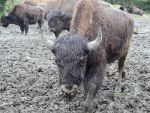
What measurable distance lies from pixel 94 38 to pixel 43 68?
3971 mm

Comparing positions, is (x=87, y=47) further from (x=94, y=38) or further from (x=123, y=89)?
(x=123, y=89)

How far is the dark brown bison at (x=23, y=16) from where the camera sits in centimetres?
2514

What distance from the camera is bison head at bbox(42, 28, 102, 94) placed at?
6551 millimetres

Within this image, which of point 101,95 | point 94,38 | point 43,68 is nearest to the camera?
point 94,38

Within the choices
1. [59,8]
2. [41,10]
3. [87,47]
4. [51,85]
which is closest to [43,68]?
[51,85]

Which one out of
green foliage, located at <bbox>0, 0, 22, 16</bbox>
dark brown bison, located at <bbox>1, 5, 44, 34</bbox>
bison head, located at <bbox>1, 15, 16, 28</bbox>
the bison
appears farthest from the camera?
bison head, located at <bbox>1, 15, 16, 28</bbox>

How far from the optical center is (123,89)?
9320mm

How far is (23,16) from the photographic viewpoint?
2520 cm

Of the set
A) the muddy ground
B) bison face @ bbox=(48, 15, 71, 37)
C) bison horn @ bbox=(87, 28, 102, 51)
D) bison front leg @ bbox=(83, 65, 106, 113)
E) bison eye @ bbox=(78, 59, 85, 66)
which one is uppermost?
bison horn @ bbox=(87, 28, 102, 51)

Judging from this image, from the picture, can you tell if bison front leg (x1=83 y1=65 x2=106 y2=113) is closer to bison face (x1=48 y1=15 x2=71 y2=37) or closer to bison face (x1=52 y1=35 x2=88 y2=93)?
bison face (x1=52 y1=35 x2=88 y2=93)

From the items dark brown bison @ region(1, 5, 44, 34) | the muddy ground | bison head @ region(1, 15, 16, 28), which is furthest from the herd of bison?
bison head @ region(1, 15, 16, 28)

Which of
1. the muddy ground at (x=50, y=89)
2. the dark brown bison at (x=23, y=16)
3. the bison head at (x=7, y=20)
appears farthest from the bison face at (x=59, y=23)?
the bison head at (x=7, y=20)

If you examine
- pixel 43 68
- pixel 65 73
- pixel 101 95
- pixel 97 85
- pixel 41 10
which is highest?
pixel 65 73

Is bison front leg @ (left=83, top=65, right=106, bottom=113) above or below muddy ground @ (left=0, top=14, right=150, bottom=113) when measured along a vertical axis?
above
